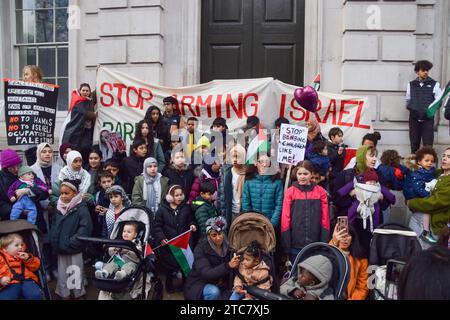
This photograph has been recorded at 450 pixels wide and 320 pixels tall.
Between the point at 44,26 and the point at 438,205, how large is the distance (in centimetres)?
866

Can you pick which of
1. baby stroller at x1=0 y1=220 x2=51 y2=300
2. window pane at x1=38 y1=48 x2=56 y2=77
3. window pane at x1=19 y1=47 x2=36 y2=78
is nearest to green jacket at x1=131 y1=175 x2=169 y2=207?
baby stroller at x1=0 y1=220 x2=51 y2=300

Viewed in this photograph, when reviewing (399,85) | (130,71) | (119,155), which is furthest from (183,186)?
(399,85)

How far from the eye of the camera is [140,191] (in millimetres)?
6004

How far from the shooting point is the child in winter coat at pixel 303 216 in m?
5.39

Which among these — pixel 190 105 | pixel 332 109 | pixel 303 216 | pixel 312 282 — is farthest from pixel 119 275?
pixel 332 109

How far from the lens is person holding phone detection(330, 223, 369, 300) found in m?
4.96

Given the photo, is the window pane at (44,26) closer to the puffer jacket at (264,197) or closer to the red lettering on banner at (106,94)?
the red lettering on banner at (106,94)

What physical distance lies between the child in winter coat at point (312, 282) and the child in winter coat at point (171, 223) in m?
1.59

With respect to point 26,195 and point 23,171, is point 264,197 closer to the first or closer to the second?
point 26,195

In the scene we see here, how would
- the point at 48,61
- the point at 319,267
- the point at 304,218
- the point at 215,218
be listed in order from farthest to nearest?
the point at 48,61 < the point at 304,218 < the point at 215,218 < the point at 319,267

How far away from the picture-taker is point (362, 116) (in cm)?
779

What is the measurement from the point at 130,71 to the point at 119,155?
2.72m

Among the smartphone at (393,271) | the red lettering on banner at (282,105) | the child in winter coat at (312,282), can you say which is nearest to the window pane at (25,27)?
the red lettering on banner at (282,105)
